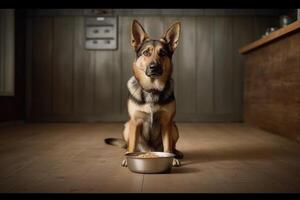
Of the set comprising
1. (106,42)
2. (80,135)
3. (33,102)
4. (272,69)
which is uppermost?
(106,42)

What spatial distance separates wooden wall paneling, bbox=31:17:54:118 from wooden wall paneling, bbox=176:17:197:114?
6.68ft

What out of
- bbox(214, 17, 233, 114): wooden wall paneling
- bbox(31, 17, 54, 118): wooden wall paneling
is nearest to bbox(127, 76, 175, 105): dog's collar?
bbox(214, 17, 233, 114): wooden wall paneling

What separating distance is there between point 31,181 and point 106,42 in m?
3.85

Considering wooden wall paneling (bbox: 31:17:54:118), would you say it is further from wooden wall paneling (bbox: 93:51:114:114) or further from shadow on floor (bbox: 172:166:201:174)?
shadow on floor (bbox: 172:166:201:174)

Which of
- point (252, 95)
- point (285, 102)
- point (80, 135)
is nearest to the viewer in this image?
point (285, 102)

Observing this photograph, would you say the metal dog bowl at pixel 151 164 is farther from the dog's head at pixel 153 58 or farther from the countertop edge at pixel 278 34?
the countertop edge at pixel 278 34

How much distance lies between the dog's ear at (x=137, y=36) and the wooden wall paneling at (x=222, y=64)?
10.7 ft

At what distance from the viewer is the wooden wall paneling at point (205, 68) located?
525 cm

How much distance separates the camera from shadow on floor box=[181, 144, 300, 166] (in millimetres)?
2273

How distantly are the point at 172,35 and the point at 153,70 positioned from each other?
36cm

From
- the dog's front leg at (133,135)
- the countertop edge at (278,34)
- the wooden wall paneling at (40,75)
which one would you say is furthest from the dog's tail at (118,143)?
the wooden wall paneling at (40,75)
